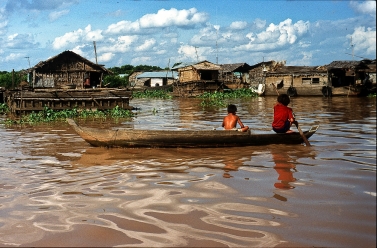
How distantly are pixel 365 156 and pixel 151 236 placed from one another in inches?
202

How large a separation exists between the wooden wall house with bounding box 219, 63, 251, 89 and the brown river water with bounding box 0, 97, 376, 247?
3543 centimetres

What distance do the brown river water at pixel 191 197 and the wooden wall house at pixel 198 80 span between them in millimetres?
28203

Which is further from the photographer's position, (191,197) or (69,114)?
(69,114)

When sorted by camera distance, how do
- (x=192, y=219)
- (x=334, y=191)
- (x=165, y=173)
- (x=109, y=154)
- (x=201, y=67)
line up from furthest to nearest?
(x=201, y=67)
(x=109, y=154)
(x=165, y=173)
(x=334, y=191)
(x=192, y=219)

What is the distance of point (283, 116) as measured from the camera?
8.51 metres

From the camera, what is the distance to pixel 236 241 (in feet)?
11.7

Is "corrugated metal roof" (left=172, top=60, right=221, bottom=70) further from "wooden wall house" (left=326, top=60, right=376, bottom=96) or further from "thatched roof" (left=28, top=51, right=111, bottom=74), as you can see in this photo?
"thatched roof" (left=28, top=51, right=111, bottom=74)

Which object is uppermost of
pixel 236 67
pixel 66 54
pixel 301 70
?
pixel 236 67

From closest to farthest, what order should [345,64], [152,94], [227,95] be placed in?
[345,64], [227,95], [152,94]

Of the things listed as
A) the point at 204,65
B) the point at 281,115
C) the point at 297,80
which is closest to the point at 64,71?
the point at 204,65

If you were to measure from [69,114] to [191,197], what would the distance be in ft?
46.1

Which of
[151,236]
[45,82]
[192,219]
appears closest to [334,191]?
[192,219]

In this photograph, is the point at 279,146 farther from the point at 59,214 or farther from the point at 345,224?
the point at 59,214

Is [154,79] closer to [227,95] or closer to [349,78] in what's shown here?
[227,95]
